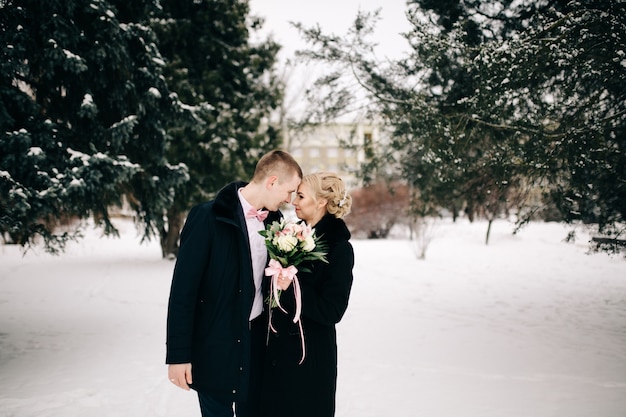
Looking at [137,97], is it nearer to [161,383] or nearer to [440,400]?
[161,383]

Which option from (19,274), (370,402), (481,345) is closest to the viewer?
(370,402)

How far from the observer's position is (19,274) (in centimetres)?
1235

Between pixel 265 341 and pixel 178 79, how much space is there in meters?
11.7

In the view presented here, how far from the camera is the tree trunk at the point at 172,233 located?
14498 millimetres

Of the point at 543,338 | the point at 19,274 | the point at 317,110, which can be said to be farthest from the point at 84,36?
the point at 19,274

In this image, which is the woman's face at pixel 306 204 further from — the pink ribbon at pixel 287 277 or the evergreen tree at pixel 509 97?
the evergreen tree at pixel 509 97

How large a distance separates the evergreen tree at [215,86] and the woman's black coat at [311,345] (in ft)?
33.7

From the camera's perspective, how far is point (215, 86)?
13.6m

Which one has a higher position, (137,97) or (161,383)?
(137,97)

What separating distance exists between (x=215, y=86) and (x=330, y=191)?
475 inches

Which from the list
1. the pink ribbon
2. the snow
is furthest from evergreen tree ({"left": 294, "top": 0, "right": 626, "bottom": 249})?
the pink ribbon

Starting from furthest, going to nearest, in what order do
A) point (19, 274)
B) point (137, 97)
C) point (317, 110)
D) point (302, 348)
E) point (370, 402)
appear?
1. point (19, 274)
2. point (317, 110)
3. point (137, 97)
4. point (370, 402)
5. point (302, 348)

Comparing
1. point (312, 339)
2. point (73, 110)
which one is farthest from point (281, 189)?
point (73, 110)

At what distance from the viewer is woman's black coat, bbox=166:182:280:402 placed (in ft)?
7.93
